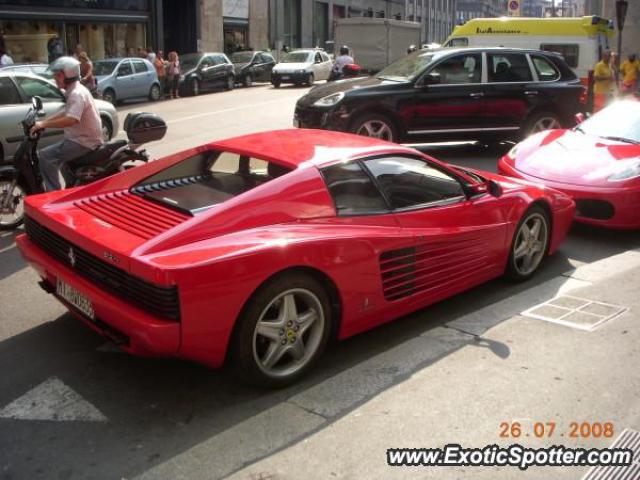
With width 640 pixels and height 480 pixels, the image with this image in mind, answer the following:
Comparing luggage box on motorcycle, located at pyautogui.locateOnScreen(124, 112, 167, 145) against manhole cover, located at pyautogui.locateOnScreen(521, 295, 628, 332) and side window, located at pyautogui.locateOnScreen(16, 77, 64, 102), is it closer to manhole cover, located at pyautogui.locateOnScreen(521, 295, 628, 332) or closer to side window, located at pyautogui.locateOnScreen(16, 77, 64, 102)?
manhole cover, located at pyautogui.locateOnScreen(521, 295, 628, 332)

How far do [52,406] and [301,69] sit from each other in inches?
1064

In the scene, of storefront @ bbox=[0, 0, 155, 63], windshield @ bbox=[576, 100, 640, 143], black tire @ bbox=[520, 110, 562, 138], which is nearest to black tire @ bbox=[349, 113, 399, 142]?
black tire @ bbox=[520, 110, 562, 138]

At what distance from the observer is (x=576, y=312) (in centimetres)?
520

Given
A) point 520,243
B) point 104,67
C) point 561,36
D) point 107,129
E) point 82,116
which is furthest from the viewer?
point 104,67

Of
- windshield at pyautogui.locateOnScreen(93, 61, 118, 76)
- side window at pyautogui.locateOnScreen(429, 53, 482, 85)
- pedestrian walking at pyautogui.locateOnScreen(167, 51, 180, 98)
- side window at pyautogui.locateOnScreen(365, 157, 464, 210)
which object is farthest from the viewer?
pedestrian walking at pyautogui.locateOnScreen(167, 51, 180, 98)

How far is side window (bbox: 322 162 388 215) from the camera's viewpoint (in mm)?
4379

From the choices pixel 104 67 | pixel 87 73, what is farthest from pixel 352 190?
pixel 104 67

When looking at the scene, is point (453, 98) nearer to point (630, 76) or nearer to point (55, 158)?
point (55, 158)

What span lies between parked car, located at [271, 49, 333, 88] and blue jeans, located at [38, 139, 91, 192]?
2321cm

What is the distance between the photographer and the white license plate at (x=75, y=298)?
154 inches

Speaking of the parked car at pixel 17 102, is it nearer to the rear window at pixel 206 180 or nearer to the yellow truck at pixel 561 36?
the rear window at pixel 206 180

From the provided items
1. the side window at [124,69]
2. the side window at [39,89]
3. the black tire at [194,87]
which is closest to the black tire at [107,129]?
the side window at [39,89]

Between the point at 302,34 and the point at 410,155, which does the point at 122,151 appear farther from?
the point at 302,34

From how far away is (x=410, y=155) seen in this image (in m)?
4.95
